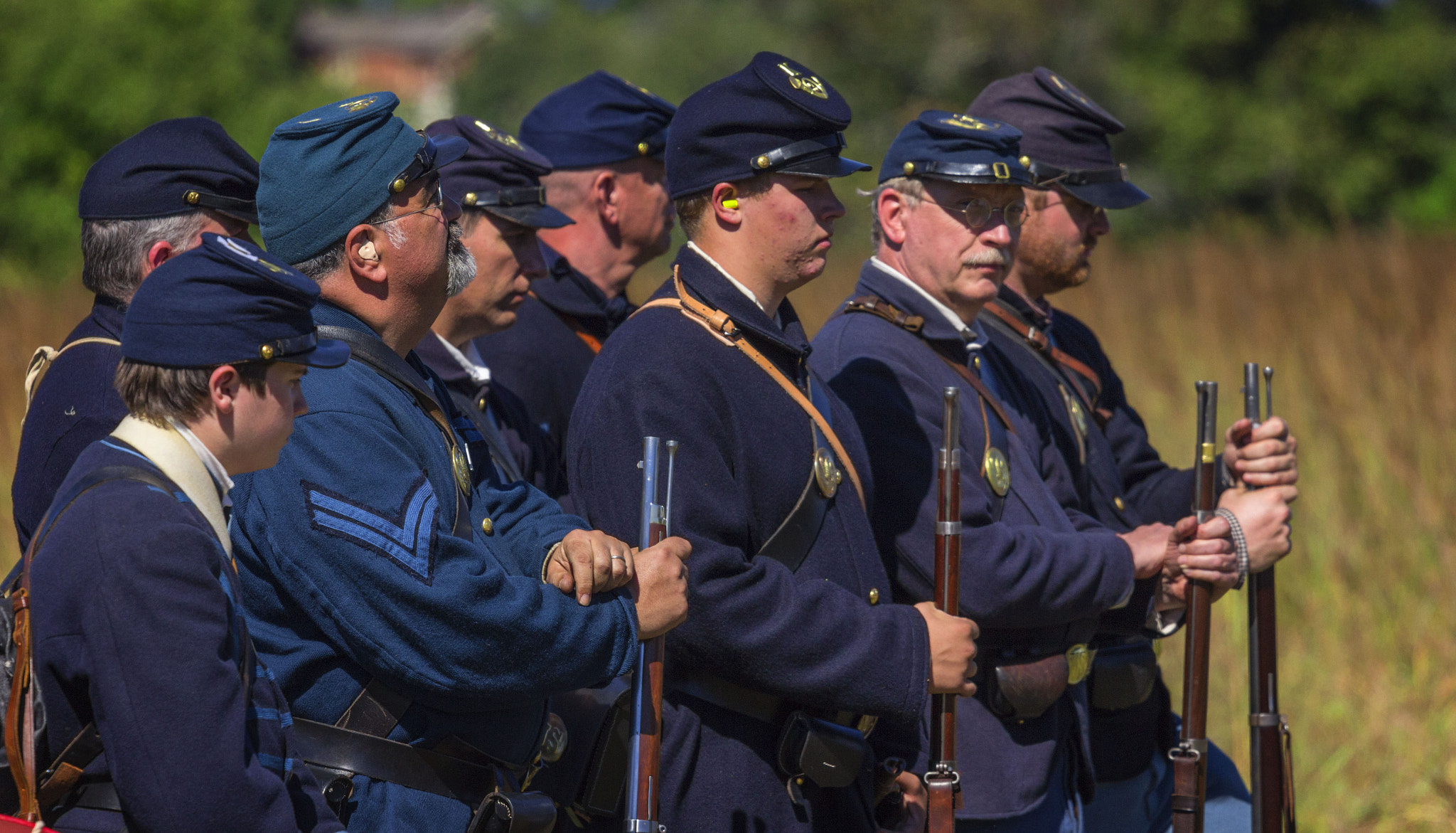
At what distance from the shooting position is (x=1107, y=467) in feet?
13.8

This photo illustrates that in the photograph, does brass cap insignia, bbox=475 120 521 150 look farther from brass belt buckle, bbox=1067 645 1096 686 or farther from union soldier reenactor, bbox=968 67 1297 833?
brass belt buckle, bbox=1067 645 1096 686

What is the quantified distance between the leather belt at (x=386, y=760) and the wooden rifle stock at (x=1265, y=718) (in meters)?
2.48

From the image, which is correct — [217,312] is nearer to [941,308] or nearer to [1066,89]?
[941,308]

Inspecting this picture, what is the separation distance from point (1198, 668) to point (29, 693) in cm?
286

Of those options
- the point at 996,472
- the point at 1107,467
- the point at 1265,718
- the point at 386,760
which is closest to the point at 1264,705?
the point at 1265,718

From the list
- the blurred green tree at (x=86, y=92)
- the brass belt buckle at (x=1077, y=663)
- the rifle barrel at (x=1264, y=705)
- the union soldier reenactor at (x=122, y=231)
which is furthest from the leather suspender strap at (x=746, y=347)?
the blurred green tree at (x=86, y=92)

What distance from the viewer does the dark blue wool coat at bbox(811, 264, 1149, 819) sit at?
3324 millimetres

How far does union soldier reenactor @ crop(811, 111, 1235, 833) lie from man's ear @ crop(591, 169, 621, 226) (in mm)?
1333

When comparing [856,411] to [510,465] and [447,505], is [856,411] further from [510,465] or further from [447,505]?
[447,505]

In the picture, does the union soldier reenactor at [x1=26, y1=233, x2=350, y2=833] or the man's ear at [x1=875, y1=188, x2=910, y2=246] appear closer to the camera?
the union soldier reenactor at [x1=26, y1=233, x2=350, y2=833]

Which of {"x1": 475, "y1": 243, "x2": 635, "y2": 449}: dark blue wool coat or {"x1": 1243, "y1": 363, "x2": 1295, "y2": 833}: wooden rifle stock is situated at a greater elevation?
{"x1": 475, "y1": 243, "x2": 635, "y2": 449}: dark blue wool coat

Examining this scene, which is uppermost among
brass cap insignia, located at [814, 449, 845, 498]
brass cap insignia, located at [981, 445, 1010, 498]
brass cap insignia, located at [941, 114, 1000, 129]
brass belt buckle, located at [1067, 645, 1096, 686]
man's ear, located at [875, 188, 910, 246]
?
brass cap insignia, located at [941, 114, 1000, 129]

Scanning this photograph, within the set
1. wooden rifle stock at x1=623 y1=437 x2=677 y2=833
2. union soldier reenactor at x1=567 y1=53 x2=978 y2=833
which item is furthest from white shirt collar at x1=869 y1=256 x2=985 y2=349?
wooden rifle stock at x1=623 y1=437 x2=677 y2=833

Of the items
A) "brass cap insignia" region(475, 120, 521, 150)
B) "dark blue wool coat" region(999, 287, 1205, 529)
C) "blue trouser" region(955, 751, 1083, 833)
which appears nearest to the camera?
"blue trouser" region(955, 751, 1083, 833)
